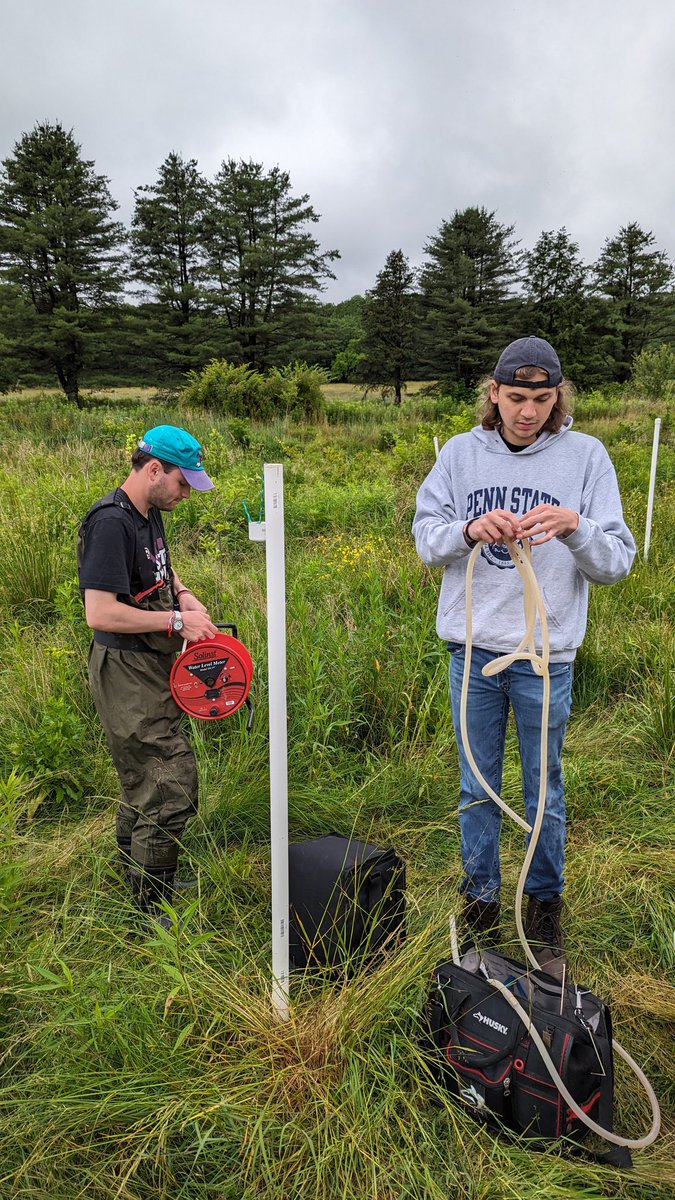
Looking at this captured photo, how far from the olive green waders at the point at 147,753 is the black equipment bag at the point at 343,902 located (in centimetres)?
47

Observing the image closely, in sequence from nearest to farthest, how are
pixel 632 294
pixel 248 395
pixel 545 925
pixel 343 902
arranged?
pixel 343 902
pixel 545 925
pixel 248 395
pixel 632 294

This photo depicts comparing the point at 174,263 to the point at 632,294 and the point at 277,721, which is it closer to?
the point at 632,294

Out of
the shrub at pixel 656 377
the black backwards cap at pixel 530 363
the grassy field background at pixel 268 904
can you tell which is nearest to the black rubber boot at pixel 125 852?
the grassy field background at pixel 268 904

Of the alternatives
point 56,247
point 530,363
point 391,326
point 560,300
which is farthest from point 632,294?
point 530,363

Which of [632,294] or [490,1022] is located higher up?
[632,294]

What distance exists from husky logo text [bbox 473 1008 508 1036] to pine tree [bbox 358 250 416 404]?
35375mm

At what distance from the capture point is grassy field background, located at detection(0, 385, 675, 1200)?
5.06ft

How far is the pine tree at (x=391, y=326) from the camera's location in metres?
35.7

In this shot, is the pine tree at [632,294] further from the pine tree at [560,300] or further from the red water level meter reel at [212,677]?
the red water level meter reel at [212,677]

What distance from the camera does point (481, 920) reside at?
2.25 metres

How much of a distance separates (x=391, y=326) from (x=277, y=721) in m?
37.0

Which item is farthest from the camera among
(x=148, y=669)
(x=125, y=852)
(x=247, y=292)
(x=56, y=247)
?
(x=247, y=292)

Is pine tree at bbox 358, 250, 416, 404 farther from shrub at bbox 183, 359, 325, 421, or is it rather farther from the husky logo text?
the husky logo text

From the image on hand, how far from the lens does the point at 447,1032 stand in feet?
5.69
